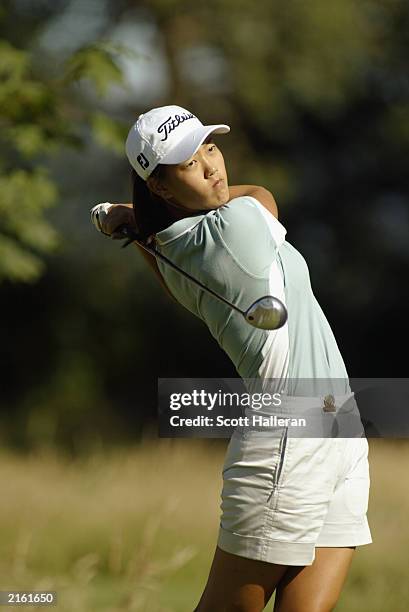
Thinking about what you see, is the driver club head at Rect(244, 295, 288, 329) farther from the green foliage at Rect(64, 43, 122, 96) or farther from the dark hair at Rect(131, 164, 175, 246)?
the green foliage at Rect(64, 43, 122, 96)

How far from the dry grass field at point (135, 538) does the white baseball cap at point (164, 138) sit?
160 centimetres

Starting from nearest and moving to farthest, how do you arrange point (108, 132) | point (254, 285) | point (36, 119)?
1. point (254, 285)
2. point (108, 132)
3. point (36, 119)

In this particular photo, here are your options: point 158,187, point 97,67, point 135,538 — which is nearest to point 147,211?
point 158,187

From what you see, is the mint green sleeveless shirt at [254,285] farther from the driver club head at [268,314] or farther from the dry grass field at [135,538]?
the dry grass field at [135,538]

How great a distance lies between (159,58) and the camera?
39.8 ft

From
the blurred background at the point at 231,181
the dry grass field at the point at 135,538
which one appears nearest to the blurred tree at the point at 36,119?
the dry grass field at the point at 135,538

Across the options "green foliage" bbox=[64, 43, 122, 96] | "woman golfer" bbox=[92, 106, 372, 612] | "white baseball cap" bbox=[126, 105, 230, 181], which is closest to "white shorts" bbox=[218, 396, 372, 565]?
"woman golfer" bbox=[92, 106, 372, 612]

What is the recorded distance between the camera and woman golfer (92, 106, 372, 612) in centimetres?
278

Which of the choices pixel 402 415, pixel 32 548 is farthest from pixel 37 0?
pixel 402 415

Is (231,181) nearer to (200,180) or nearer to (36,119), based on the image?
(36,119)

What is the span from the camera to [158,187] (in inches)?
117

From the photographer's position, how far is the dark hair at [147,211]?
3037 millimetres

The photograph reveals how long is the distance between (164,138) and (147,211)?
224 millimetres

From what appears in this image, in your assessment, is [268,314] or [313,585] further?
[313,585]
